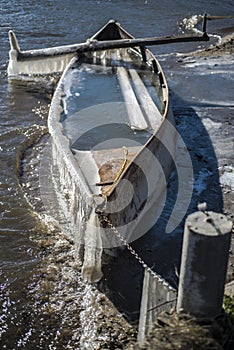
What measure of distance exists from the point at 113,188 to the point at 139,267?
1181 millimetres

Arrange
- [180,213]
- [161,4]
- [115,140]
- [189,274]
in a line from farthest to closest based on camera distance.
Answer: [161,4]
[115,140]
[180,213]
[189,274]

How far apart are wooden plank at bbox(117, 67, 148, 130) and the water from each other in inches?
43.7

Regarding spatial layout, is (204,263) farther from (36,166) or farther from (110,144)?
(36,166)

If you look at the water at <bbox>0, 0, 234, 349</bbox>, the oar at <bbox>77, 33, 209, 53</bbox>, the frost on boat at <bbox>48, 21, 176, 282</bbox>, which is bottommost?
the water at <bbox>0, 0, 234, 349</bbox>

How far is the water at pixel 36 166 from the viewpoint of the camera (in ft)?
19.7

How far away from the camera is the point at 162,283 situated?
432 cm

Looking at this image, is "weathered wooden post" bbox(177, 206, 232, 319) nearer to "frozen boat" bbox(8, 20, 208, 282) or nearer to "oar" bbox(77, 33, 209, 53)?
"frozen boat" bbox(8, 20, 208, 282)

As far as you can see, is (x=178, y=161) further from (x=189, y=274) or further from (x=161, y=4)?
(x=161, y=4)

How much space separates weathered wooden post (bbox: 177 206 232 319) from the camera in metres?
3.48

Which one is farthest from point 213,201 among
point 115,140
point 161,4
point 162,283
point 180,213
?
point 161,4

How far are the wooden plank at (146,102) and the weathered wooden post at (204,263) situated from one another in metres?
5.69

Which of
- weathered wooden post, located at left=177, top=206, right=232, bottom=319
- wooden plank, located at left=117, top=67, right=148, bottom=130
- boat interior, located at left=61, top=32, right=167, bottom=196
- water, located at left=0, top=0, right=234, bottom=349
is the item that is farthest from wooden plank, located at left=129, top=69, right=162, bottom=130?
weathered wooden post, located at left=177, top=206, right=232, bottom=319

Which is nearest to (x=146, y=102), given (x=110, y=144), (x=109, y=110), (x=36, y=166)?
(x=109, y=110)

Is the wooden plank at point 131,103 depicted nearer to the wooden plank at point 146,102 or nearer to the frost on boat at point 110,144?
the frost on boat at point 110,144
